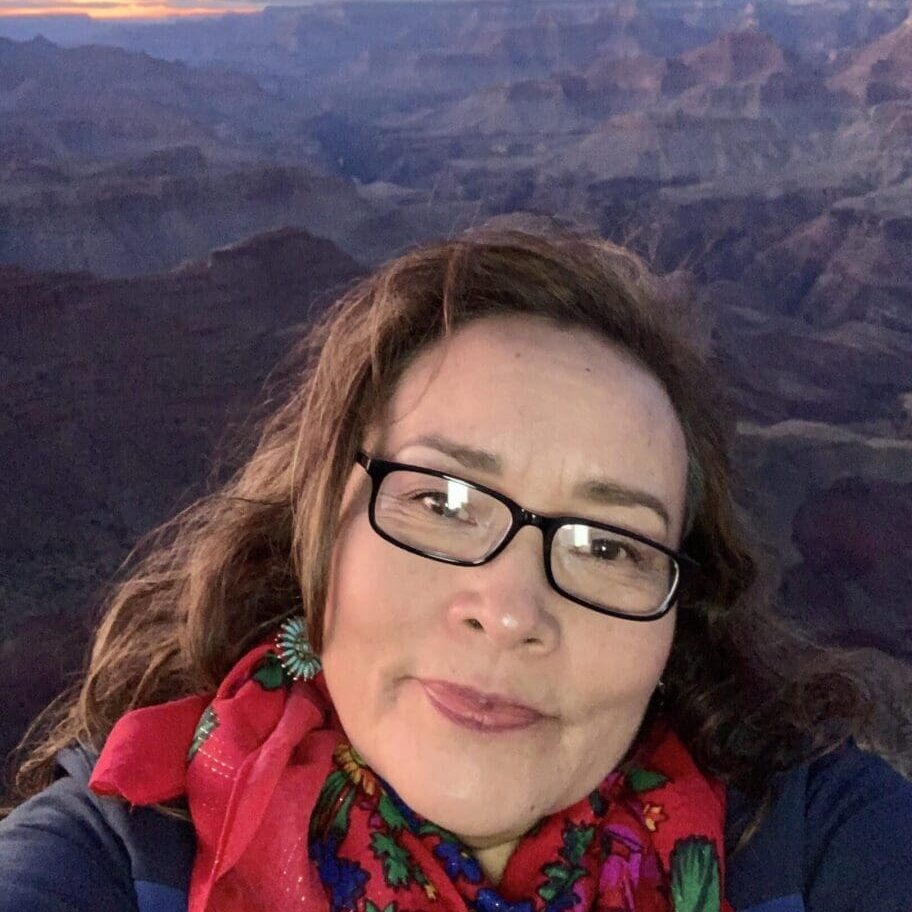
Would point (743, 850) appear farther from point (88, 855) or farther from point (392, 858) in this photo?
point (88, 855)

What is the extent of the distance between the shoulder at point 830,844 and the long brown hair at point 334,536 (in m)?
0.02

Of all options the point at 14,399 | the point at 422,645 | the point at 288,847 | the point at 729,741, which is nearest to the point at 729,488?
the point at 729,741

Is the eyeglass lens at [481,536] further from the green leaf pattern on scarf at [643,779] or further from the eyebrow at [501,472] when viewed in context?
the green leaf pattern on scarf at [643,779]

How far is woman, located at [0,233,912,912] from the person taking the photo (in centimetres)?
69

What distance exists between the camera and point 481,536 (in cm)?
73

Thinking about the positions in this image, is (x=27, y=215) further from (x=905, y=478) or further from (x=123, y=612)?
(x=123, y=612)

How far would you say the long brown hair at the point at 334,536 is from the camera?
82 cm

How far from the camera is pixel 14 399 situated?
19.2 feet

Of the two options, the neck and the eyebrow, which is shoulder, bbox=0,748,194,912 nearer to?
the neck

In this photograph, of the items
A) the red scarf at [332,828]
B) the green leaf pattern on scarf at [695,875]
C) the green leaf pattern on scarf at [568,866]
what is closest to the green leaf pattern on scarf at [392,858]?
the red scarf at [332,828]

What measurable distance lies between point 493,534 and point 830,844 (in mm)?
421

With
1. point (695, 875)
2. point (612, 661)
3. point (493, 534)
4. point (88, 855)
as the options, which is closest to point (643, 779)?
point (695, 875)

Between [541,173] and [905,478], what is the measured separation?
9984 millimetres

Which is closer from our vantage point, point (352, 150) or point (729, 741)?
point (729, 741)
